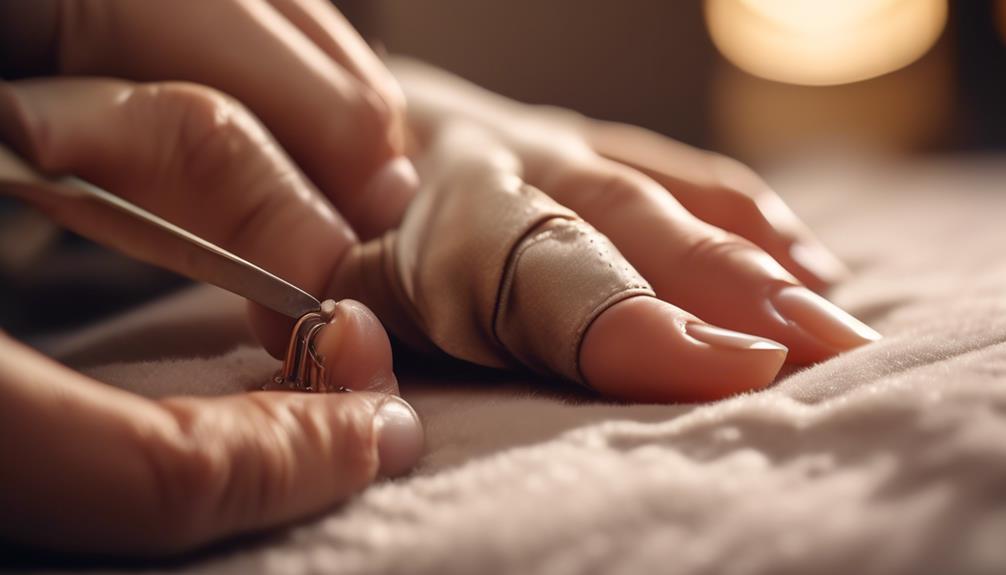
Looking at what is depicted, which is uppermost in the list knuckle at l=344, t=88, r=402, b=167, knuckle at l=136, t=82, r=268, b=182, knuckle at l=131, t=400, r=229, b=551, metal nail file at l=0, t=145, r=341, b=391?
knuckle at l=344, t=88, r=402, b=167

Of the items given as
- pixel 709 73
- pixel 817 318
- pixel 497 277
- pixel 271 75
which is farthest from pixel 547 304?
pixel 709 73

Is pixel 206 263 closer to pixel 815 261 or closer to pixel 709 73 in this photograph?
pixel 815 261

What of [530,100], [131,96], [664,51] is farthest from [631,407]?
[664,51]

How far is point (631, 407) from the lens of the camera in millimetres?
365

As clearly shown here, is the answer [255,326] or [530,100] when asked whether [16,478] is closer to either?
[255,326]

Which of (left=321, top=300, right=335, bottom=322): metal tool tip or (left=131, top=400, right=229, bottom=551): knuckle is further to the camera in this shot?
(left=321, top=300, right=335, bottom=322): metal tool tip

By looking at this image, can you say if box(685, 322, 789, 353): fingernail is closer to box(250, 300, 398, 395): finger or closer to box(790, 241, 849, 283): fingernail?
box(250, 300, 398, 395): finger

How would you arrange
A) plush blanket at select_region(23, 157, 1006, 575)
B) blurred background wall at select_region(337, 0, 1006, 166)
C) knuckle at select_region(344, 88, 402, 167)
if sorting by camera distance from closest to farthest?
1. plush blanket at select_region(23, 157, 1006, 575)
2. knuckle at select_region(344, 88, 402, 167)
3. blurred background wall at select_region(337, 0, 1006, 166)

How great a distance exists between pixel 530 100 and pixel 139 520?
158cm

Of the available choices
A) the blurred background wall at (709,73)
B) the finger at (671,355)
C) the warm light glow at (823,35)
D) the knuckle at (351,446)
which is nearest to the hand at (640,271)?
the finger at (671,355)

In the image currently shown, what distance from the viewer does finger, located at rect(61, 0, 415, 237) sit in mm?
537

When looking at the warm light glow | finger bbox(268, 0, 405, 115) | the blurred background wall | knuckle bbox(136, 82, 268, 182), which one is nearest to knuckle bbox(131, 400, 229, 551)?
knuckle bbox(136, 82, 268, 182)

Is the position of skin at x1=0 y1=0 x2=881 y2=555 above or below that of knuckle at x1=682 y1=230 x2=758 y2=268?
below

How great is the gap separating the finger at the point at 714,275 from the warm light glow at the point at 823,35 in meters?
1.46
